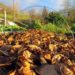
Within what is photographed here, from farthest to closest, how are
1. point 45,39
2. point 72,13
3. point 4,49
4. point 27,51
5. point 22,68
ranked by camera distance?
point 72,13 < point 45,39 < point 4,49 < point 27,51 < point 22,68

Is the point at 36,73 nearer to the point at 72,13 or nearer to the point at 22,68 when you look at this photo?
the point at 22,68

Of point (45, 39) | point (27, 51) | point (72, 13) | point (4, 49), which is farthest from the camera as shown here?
point (72, 13)

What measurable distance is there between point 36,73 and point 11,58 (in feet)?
0.76

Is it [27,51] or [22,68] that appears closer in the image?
[22,68]

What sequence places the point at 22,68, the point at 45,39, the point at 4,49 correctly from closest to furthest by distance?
the point at 22,68, the point at 4,49, the point at 45,39

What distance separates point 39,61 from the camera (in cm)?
262

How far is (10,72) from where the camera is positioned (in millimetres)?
2500

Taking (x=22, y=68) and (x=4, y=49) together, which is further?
(x=4, y=49)

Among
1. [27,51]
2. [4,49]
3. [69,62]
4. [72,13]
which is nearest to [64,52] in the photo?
[69,62]

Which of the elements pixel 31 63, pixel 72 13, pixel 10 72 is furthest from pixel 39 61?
pixel 72 13

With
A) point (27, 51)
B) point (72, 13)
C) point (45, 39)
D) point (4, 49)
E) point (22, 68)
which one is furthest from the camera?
point (72, 13)

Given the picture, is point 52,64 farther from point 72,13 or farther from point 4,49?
point 72,13

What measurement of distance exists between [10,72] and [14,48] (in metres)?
0.32

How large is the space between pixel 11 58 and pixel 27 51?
150 mm
